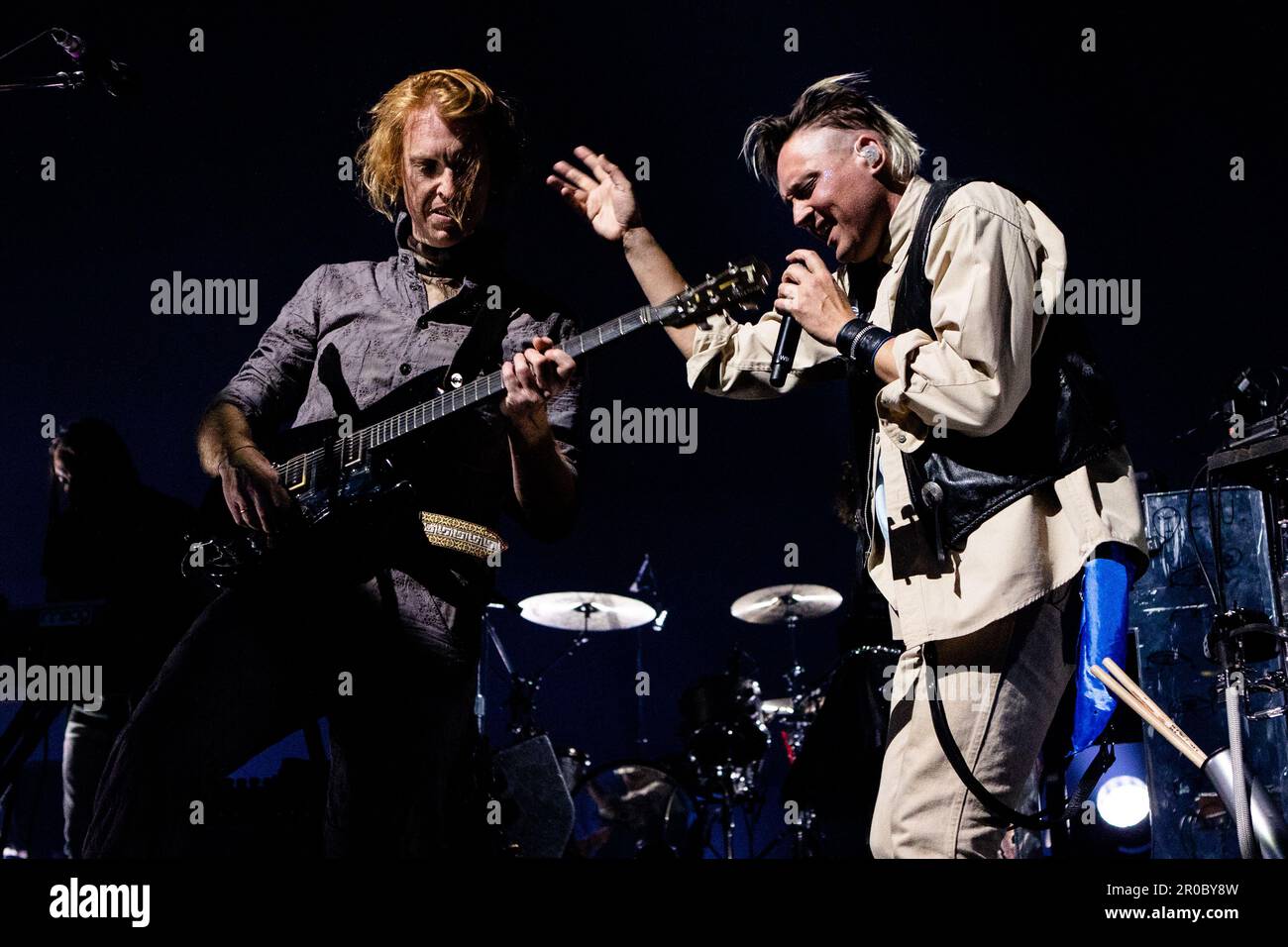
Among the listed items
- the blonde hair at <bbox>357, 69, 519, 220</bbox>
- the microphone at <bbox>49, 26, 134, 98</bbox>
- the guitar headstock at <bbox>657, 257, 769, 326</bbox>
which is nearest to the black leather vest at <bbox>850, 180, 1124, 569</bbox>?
the guitar headstock at <bbox>657, 257, 769, 326</bbox>

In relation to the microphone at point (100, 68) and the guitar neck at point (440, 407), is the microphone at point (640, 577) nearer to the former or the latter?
the microphone at point (100, 68)

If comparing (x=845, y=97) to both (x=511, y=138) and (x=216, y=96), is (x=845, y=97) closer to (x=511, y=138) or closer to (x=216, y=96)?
(x=511, y=138)

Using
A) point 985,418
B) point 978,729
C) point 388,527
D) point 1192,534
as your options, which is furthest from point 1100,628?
point 1192,534

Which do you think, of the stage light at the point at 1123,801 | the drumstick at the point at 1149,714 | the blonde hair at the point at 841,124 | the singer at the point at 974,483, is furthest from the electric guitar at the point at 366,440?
the stage light at the point at 1123,801

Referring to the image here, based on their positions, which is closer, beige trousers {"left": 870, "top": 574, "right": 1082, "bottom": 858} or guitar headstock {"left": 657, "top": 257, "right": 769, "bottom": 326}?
beige trousers {"left": 870, "top": 574, "right": 1082, "bottom": 858}

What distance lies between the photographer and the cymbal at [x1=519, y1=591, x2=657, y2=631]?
21.6 feet

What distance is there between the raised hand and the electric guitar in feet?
1.03

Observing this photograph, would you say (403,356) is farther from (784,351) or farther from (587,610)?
(587,610)

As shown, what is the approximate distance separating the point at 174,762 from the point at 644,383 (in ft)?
16.3

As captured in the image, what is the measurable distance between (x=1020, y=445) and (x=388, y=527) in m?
1.25

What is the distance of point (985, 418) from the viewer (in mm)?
1968

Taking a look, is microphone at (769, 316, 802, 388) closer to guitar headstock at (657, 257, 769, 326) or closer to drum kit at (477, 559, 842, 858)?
guitar headstock at (657, 257, 769, 326)

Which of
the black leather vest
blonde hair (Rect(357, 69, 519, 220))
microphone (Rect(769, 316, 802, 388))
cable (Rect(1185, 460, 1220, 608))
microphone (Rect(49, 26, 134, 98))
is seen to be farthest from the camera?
cable (Rect(1185, 460, 1220, 608))
